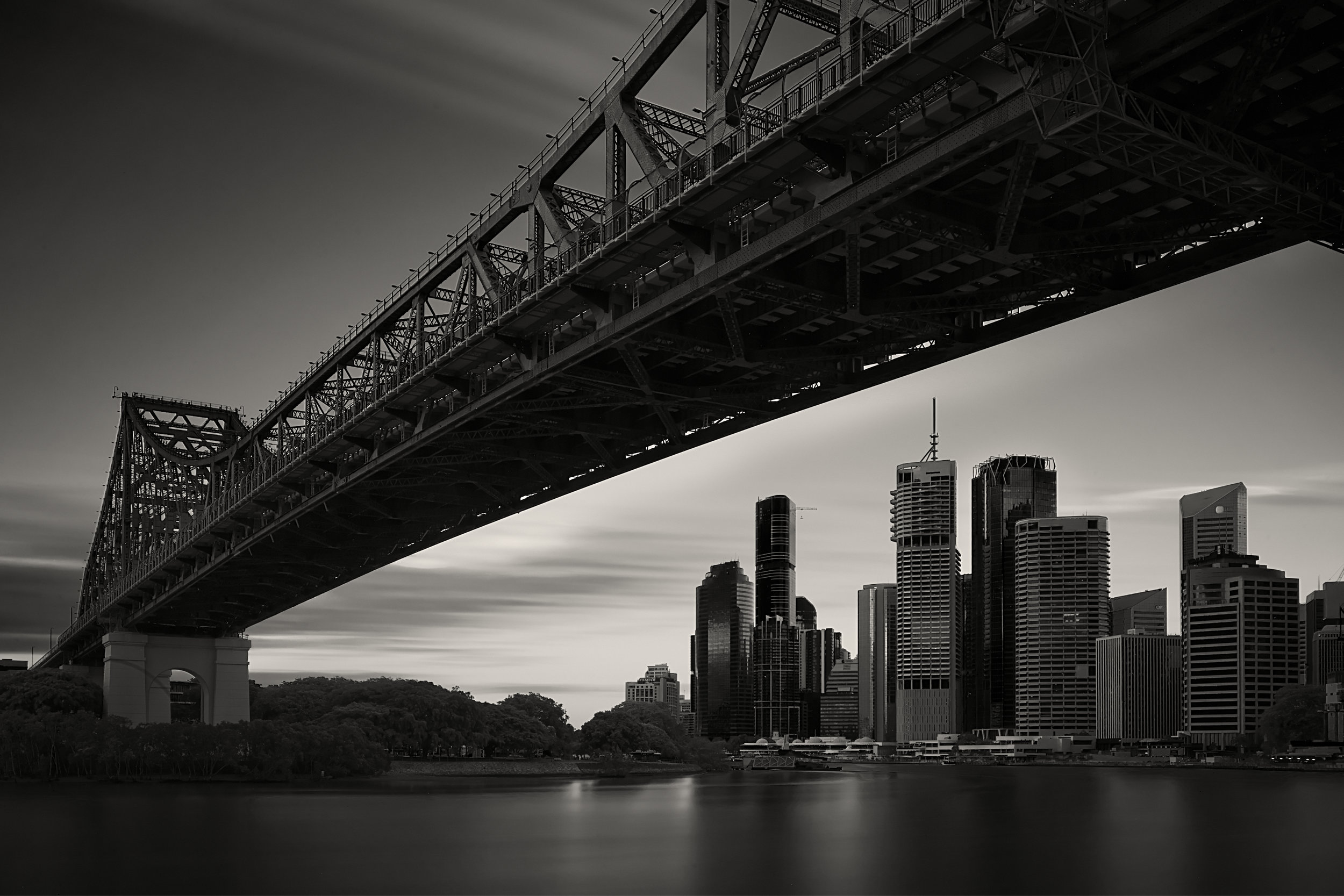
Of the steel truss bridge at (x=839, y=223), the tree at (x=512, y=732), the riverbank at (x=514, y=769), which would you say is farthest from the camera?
the tree at (x=512, y=732)

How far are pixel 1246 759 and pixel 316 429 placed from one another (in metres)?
181

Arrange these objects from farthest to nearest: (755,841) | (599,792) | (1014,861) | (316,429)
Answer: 1. (599,792)
2. (316,429)
3. (755,841)
4. (1014,861)

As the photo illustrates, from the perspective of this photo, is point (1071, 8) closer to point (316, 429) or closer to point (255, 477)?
point (316, 429)

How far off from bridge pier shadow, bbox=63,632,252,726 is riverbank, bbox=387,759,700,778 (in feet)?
43.3

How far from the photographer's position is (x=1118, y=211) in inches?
1081

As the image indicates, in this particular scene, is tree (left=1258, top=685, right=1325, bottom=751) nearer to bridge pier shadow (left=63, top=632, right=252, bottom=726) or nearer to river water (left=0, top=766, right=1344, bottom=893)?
river water (left=0, top=766, right=1344, bottom=893)

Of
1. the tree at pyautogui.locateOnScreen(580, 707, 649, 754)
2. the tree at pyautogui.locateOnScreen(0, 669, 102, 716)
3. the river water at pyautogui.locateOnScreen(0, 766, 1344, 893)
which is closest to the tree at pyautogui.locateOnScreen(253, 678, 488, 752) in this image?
the tree at pyautogui.locateOnScreen(580, 707, 649, 754)

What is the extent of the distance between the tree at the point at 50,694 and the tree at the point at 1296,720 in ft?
515

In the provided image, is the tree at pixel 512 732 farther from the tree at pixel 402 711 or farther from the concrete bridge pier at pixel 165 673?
the concrete bridge pier at pixel 165 673

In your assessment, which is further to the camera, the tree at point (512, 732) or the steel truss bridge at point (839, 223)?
the tree at point (512, 732)

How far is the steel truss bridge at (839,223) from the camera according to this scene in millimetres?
21531

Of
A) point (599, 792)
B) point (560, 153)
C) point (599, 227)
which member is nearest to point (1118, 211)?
point (599, 227)

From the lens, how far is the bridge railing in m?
23.8

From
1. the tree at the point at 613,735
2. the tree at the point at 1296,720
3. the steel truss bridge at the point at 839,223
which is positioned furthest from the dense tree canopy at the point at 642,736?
the tree at the point at 1296,720
